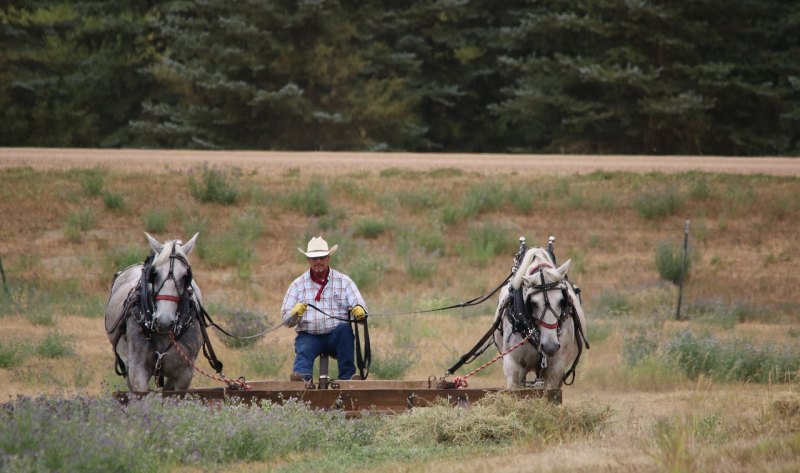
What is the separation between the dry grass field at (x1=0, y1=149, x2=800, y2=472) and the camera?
1577 cm

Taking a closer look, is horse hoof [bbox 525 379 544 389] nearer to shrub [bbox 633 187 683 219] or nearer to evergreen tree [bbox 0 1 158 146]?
shrub [bbox 633 187 683 219]

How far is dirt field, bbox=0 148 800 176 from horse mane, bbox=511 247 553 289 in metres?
17.1

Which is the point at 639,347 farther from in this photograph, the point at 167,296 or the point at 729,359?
the point at 167,296

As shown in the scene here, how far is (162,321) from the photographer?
10.7 meters

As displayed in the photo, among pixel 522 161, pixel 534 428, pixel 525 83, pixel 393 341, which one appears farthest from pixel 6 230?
pixel 525 83

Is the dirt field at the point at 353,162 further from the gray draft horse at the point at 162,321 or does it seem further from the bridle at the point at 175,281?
the bridle at the point at 175,281

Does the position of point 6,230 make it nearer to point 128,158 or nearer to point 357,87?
point 128,158

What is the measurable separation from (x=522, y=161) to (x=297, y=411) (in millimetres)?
21809

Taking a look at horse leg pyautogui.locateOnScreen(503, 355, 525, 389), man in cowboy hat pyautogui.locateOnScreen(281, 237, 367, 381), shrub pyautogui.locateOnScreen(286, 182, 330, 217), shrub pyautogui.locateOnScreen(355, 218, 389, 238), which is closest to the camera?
horse leg pyautogui.locateOnScreen(503, 355, 525, 389)

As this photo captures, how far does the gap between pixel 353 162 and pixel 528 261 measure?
18.4 m

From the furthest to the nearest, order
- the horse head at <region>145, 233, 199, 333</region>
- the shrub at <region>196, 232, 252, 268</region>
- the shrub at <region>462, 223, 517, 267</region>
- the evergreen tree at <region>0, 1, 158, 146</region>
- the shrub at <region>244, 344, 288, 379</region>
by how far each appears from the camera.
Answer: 1. the evergreen tree at <region>0, 1, 158, 146</region>
2. the shrub at <region>462, 223, 517, 267</region>
3. the shrub at <region>196, 232, 252, 268</region>
4. the shrub at <region>244, 344, 288, 379</region>
5. the horse head at <region>145, 233, 199, 333</region>

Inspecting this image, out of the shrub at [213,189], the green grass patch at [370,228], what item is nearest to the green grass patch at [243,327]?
the green grass patch at [370,228]

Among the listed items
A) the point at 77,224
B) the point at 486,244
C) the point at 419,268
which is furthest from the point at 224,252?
the point at 486,244

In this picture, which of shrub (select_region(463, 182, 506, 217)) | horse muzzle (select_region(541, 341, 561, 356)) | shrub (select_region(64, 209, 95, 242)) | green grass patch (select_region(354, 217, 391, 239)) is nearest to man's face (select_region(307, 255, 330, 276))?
horse muzzle (select_region(541, 341, 561, 356))
